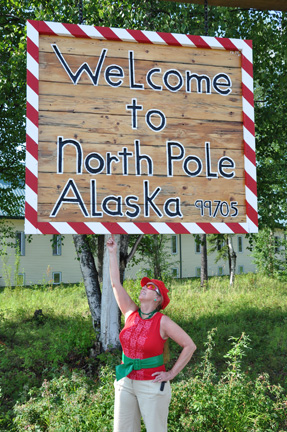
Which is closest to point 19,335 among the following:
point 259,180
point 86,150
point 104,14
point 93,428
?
point 93,428

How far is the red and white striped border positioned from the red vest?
0.81 metres

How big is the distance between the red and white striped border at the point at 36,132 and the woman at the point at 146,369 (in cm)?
40

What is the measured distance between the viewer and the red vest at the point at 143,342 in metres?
3.33

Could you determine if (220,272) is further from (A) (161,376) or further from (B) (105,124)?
(B) (105,124)

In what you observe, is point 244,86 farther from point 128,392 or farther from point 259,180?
point 259,180

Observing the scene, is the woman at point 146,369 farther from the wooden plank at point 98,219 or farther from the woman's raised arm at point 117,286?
the wooden plank at point 98,219

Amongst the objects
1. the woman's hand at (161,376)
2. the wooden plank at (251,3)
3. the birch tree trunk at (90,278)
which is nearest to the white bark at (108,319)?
the birch tree trunk at (90,278)

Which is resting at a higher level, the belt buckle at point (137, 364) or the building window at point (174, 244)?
the building window at point (174, 244)

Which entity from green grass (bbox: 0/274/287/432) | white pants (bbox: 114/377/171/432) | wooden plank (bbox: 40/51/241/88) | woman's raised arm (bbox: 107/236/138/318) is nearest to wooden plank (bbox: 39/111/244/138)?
wooden plank (bbox: 40/51/241/88)

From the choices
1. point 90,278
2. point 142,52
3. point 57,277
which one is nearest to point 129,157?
point 142,52

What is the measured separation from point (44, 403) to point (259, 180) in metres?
6.74

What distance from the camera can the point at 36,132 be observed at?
3020mm

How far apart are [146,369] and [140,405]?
0.96 ft

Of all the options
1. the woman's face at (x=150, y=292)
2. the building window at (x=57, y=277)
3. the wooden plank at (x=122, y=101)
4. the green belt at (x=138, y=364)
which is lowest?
the building window at (x=57, y=277)
